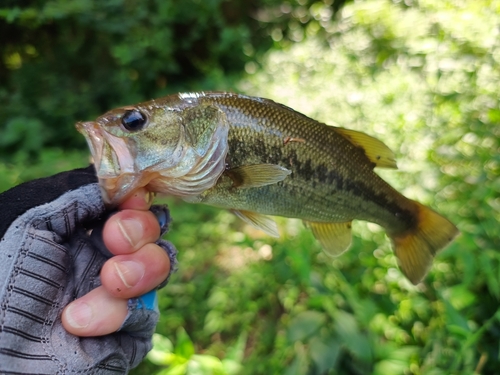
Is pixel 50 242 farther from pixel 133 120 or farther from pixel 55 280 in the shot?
pixel 133 120

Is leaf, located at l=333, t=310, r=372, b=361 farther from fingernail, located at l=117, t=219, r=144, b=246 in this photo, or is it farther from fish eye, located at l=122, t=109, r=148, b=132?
fish eye, located at l=122, t=109, r=148, b=132

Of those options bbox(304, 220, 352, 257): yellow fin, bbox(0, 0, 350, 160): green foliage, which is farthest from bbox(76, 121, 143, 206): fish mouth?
bbox(0, 0, 350, 160): green foliage

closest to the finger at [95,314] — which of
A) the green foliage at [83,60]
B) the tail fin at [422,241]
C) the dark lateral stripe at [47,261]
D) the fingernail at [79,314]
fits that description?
the fingernail at [79,314]

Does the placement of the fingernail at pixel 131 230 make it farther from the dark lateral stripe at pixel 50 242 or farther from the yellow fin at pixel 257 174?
the yellow fin at pixel 257 174

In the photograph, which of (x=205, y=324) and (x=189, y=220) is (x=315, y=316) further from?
(x=189, y=220)

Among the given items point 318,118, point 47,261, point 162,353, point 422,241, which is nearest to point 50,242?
point 47,261
